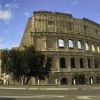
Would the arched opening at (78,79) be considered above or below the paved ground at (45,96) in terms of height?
above

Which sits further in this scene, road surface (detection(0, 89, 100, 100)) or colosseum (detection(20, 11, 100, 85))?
colosseum (detection(20, 11, 100, 85))

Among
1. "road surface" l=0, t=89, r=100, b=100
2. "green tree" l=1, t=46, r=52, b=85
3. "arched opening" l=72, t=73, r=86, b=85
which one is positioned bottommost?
"road surface" l=0, t=89, r=100, b=100

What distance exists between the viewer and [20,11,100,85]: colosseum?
50.5m

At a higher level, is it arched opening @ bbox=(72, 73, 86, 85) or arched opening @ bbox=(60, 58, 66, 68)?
arched opening @ bbox=(60, 58, 66, 68)

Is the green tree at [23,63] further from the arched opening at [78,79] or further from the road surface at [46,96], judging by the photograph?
the road surface at [46,96]

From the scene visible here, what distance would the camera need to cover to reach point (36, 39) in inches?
2029

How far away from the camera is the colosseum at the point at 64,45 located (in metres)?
50.5

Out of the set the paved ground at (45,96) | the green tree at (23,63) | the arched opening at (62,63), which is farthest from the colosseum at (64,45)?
the paved ground at (45,96)

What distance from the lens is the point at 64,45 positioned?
174ft

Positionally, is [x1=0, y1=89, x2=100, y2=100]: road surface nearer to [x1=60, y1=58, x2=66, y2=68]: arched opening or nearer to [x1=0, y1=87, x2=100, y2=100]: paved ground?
[x1=0, y1=87, x2=100, y2=100]: paved ground

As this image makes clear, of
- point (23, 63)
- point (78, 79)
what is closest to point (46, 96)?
point (23, 63)

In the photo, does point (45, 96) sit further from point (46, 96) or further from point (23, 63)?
point (23, 63)

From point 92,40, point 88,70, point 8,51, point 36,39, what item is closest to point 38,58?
point 8,51

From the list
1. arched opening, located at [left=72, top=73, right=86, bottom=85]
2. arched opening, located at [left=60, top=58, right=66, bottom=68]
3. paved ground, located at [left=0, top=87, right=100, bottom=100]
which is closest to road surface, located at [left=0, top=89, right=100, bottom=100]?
paved ground, located at [left=0, top=87, right=100, bottom=100]
